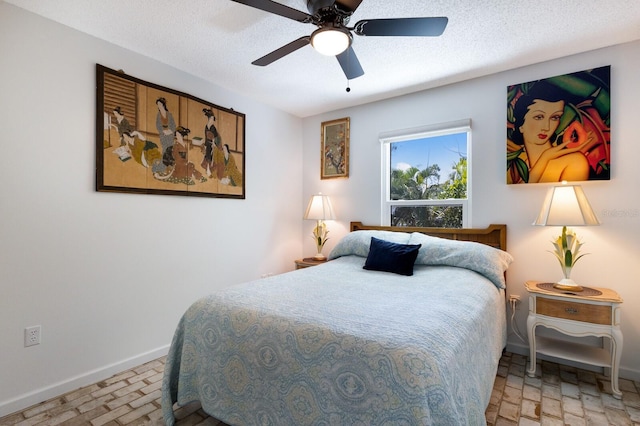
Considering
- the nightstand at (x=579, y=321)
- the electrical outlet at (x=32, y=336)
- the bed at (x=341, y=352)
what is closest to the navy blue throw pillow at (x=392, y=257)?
the bed at (x=341, y=352)

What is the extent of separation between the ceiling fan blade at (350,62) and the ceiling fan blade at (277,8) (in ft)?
1.12

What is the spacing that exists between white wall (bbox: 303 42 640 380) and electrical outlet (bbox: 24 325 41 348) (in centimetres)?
279

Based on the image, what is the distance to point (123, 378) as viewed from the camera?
2.30 metres

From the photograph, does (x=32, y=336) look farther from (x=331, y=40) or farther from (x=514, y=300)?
(x=514, y=300)

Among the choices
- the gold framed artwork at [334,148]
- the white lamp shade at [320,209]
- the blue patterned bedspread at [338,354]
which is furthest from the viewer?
the gold framed artwork at [334,148]

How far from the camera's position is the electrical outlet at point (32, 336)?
1976 mm

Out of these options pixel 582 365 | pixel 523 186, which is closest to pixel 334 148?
pixel 523 186

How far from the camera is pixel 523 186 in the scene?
8.86ft

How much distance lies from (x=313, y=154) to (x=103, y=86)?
92.4 inches

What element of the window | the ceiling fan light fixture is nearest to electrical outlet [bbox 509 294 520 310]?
the window

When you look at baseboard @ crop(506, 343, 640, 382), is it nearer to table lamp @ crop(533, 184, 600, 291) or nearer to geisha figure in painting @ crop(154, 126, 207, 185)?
table lamp @ crop(533, 184, 600, 291)

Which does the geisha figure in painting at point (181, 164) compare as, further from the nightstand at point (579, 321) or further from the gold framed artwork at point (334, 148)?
the nightstand at point (579, 321)

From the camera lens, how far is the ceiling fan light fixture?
5.40 ft

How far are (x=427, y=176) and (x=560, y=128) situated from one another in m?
1.17
